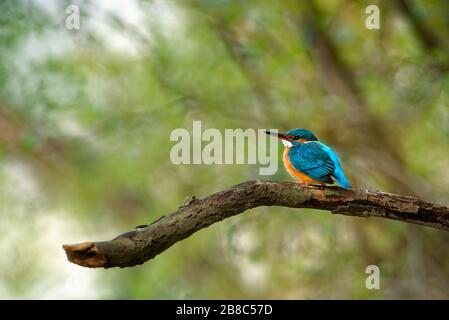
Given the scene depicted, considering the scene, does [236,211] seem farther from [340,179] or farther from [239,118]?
[239,118]

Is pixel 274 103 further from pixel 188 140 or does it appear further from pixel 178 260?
pixel 178 260

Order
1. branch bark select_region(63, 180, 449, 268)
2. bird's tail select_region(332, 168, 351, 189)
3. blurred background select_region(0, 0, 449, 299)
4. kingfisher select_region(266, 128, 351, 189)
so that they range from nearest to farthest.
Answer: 1. branch bark select_region(63, 180, 449, 268)
2. bird's tail select_region(332, 168, 351, 189)
3. kingfisher select_region(266, 128, 351, 189)
4. blurred background select_region(0, 0, 449, 299)

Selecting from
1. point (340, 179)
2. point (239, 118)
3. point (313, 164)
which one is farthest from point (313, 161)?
point (239, 118)

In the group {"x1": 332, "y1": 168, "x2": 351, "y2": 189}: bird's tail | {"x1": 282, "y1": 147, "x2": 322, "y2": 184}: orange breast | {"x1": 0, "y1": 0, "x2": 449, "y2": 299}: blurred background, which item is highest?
{"x1": 0, "y1": 0, "x2": 449, "y2": 299}: blurred background

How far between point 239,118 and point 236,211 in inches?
150

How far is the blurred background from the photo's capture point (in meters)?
6.85

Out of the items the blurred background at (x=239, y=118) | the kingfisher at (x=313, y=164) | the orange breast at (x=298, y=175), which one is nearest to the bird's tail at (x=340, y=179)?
the kingfisher at (x=313, y=164)

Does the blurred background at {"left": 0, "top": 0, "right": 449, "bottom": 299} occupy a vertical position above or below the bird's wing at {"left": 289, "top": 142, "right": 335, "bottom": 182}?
above

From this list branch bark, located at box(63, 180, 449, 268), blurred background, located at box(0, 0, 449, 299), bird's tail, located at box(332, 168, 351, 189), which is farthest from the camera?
blurred background, located at box(0, 0, 449, 299)

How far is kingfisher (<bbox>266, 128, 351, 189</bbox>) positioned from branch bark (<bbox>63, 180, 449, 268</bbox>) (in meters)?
0.16

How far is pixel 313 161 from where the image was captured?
3.78m

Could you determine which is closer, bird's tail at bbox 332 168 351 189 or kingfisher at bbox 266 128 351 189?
bird's tail at bbox 332 168 351 189

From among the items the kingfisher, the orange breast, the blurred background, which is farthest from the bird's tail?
the blurred background

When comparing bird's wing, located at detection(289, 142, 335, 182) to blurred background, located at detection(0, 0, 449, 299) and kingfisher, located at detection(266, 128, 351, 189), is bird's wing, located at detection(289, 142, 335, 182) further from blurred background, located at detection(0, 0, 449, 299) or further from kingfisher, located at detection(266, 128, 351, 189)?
blurred background, located at detection(0, 0, 449, 299)
